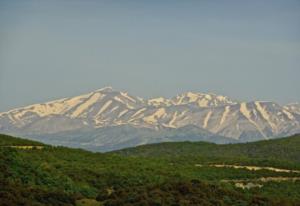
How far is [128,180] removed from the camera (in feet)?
227

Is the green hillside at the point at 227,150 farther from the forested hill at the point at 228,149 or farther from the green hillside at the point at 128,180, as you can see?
the green hillside at the point at 128,180

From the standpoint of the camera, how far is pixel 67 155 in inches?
3438

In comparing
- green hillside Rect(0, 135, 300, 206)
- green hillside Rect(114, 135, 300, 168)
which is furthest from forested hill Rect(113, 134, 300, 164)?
green hillside Rect(0, 135, 300, 206)

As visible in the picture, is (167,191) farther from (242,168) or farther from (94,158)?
(242,168)

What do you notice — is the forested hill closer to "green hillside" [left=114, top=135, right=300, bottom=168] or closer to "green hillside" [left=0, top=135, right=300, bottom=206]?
"green hillside" [left=114, top=135, right=300, bottom=168]

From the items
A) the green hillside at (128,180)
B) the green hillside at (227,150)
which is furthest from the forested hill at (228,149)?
the green hillside at (128,180)

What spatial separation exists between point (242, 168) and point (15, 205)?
4944 cm

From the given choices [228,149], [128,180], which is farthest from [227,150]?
[128,180]

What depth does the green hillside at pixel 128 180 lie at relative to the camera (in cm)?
5506

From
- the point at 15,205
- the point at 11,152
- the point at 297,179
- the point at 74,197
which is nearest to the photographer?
Result: the point at 15,205

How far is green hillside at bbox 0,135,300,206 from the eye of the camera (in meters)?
55.1

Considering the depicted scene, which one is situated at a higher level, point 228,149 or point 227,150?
point 228,149

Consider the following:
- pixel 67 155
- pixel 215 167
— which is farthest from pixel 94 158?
pixel 215 167

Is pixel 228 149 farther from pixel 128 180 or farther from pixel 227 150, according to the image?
pixel 128 180
